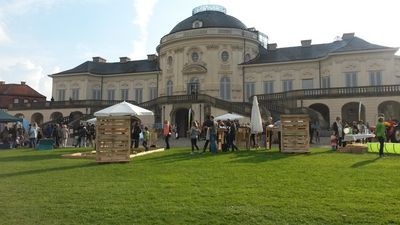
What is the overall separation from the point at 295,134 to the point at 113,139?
7.08m

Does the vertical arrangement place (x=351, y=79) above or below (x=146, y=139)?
above

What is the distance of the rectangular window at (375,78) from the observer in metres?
38.6

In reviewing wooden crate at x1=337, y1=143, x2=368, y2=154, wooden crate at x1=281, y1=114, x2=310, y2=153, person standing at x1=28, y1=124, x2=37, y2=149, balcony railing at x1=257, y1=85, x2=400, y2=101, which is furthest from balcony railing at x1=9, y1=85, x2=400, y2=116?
wooden crate at x1=281, y1=114, x2=310, y2=153

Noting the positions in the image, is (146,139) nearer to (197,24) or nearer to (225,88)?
(225,88)

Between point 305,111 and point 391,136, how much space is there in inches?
484

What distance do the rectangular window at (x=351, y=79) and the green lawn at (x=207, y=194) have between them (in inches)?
1125

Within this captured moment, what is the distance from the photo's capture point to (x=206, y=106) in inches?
1524

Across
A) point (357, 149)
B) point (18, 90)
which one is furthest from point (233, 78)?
point (18, 90)

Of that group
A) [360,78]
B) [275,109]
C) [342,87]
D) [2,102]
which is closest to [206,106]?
[275,109]

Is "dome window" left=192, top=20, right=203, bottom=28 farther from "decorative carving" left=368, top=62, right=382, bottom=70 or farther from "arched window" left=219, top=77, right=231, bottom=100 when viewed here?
"decorative carving" left=368, top=62, right=382, bottom=70

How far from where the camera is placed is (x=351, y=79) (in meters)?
39.6

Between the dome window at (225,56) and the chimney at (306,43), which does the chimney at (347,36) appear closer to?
the chimney at (306,43)

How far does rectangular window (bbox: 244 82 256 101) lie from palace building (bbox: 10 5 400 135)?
0.11 m

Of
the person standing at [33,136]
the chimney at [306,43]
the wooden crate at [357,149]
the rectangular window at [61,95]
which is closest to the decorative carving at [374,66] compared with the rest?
the chimney at [306,43]
